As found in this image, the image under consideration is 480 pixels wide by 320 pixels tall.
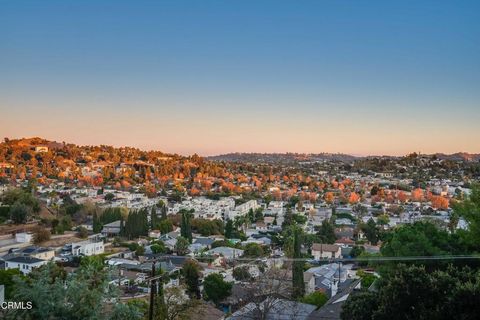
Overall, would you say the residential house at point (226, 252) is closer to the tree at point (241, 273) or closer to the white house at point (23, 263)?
the tree at point (241, 273)

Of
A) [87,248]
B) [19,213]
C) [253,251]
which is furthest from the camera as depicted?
[19,213]

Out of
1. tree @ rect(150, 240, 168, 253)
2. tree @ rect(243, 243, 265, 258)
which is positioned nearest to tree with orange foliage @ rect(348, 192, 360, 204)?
tree @ rect(243, 243, 265, 258)

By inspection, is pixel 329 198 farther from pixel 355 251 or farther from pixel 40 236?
pixel 40 236

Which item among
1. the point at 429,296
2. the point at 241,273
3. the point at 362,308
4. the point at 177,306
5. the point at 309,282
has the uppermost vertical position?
the point at 429,296

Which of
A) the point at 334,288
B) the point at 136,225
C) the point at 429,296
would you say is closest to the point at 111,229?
the point at 136,225

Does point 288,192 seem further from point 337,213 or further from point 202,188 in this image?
point 337,213

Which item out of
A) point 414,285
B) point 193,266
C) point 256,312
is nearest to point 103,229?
point 193,266
